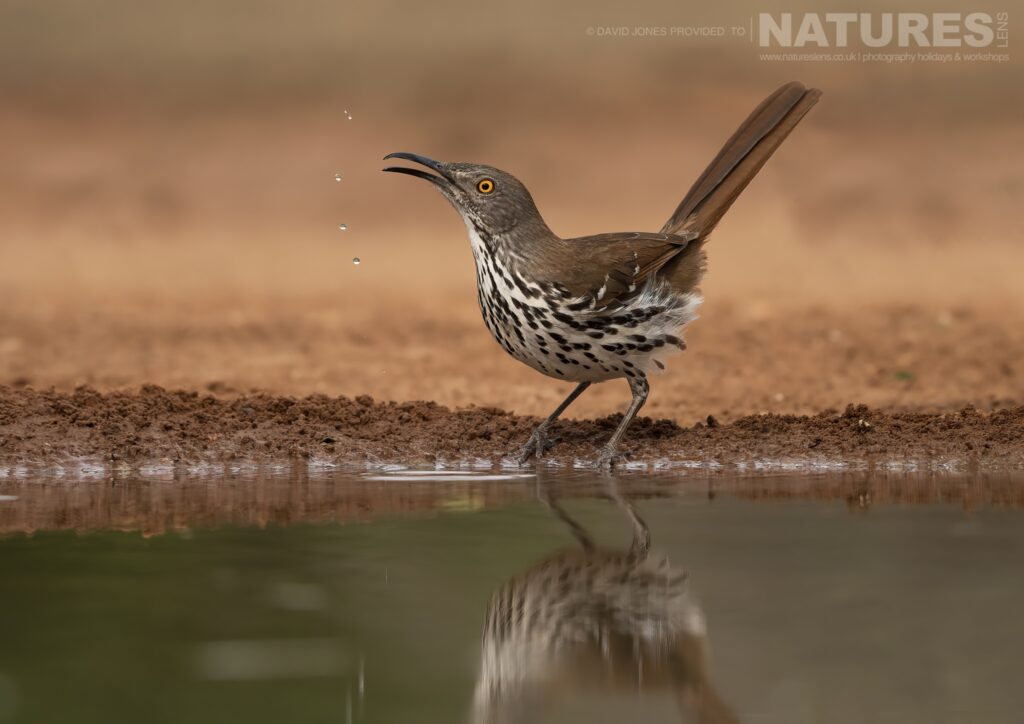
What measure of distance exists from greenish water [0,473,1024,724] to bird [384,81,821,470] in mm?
1462

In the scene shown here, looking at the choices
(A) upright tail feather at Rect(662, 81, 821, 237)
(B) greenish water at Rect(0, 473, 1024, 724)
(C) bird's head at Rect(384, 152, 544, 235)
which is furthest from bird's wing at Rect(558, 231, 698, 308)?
(B) greenish water at Rect(0, 473, 1024, 724)

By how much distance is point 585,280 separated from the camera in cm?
848

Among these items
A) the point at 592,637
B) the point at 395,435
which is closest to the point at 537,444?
the point at 395,435

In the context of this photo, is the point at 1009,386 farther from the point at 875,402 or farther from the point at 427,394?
the point at 427,394

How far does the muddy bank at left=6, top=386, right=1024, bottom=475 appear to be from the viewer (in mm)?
8891

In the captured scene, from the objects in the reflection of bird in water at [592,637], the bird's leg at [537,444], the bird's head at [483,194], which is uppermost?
the bird's head at [483,194]

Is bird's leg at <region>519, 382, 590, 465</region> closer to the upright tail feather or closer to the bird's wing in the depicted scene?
the bird's wing

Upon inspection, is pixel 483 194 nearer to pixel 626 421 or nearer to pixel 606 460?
pixel 626 421

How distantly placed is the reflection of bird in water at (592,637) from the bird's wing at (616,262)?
2.53 meters

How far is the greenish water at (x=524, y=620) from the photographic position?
422 centimetres

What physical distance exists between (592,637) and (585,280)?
3.87 m

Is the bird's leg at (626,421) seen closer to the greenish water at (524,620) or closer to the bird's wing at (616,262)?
the bird's wing at (616,262)

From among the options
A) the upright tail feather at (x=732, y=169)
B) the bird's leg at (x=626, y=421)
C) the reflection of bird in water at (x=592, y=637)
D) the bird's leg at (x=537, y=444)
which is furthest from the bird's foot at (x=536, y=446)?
the reflection of bird in water at (x=592, y=637)

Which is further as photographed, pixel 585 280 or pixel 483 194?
pixel 483 194
